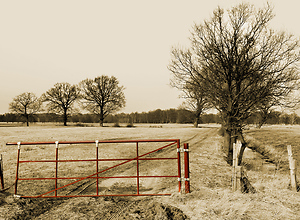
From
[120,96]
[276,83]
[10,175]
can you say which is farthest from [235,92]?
[120,96]

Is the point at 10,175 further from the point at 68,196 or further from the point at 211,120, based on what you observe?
the point at 211,120

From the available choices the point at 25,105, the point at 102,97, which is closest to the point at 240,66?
the point at 102,97

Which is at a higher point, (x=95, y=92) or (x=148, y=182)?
(x=95, y=92)

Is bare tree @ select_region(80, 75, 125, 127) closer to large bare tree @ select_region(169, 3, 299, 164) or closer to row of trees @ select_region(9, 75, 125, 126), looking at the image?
row of trees @ select_region(9, 75, 125, 126)

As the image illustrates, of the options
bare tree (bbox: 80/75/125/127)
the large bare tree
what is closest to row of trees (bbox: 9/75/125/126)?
bare tree (bbox: 80/75/125/127)

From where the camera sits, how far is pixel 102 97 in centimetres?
5016

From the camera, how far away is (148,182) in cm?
782

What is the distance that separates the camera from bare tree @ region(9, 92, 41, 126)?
60.1 m

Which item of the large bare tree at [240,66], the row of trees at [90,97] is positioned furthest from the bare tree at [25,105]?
the large bare tree at [240,66]

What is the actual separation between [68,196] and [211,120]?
11000 centimetres

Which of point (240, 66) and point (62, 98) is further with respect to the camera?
point (62, 98)

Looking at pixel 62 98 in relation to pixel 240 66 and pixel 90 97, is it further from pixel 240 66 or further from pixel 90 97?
pixel 240 66

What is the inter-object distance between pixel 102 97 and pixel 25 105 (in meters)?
27.8

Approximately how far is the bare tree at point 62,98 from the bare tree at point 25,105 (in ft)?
36.0
